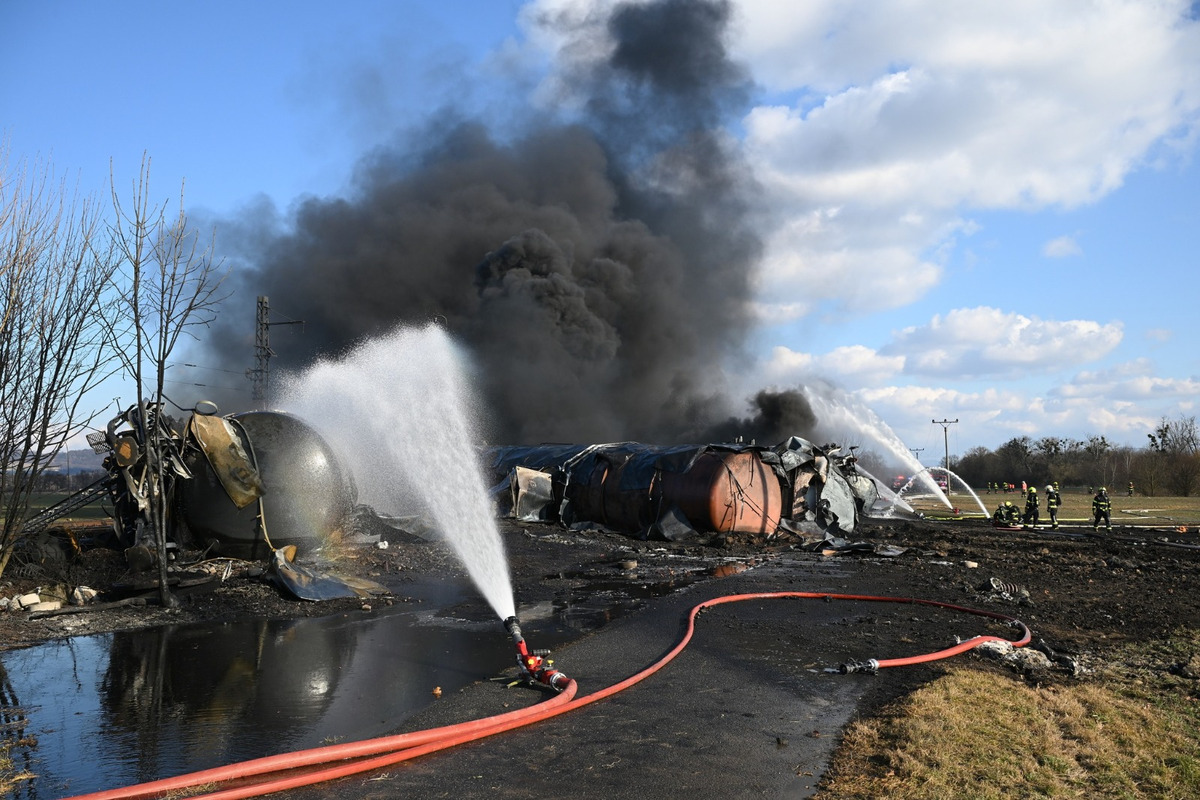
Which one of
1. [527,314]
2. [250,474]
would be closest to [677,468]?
[250,474]

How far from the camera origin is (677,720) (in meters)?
5.57

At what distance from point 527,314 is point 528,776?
41019mm

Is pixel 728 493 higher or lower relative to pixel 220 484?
lower

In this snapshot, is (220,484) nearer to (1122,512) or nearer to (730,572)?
(730,572)

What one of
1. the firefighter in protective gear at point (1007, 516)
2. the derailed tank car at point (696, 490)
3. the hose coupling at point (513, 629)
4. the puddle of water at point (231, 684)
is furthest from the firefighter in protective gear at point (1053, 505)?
the hose coupling at point (513, 629)

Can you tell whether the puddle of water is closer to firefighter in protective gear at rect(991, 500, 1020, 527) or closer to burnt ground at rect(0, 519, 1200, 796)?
burnt ground at rect(0, 519, 1200, 796)

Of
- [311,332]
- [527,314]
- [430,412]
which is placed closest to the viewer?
[430,412]

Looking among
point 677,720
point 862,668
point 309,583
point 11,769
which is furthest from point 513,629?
point 309,583

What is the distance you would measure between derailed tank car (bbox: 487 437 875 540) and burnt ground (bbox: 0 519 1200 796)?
773mm

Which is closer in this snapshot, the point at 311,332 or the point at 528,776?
the point at 528,776

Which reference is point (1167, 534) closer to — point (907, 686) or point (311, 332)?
point (907, 686)

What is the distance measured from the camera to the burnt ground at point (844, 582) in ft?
27.1

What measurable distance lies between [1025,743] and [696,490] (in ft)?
45.7

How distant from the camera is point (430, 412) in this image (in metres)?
17.7
